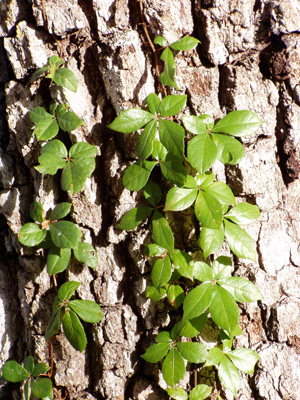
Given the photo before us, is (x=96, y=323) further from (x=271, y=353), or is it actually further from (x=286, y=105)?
(x=286, y=105)

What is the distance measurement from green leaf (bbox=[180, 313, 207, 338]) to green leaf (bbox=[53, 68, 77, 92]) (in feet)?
2.88

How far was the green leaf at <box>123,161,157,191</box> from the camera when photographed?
1118 mm

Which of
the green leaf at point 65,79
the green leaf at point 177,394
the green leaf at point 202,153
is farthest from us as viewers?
the green leaf at point 177,394

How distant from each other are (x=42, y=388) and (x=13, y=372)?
4.8 inches

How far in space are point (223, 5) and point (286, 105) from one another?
405 millimetres

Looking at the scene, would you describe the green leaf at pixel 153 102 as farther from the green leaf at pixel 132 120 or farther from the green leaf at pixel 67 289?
the green leaf at pixel 67 289

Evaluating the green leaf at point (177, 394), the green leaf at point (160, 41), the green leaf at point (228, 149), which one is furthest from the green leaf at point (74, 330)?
the green leaf at point (160, 41)

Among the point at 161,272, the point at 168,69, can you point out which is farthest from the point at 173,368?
the point at 168,69

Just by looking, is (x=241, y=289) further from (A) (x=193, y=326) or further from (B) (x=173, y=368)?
(B) (x=173, y=368)

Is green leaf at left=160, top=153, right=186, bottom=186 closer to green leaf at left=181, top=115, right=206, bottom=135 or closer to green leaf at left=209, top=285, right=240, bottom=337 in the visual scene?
green leaf at left=181, top=115, right=206, bottom=135

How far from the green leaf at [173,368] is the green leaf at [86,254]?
1.33 feet

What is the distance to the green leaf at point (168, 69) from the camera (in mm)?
1125

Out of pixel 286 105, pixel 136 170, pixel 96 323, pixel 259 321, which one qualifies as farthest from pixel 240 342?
pixel 286 105

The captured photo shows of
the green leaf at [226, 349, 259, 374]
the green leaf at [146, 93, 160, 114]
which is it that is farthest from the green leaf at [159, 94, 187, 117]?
the green leaf at [226, 349, 259, 374]
